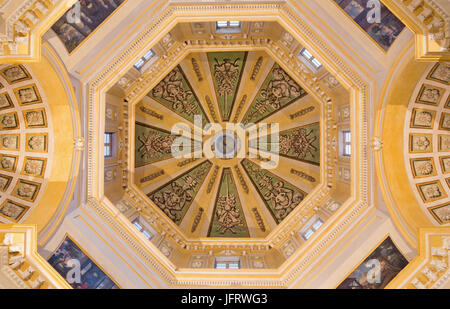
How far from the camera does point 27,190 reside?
12.3 metres

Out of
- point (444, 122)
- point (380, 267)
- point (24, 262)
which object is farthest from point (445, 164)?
point (24, 262)

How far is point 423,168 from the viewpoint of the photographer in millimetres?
11797

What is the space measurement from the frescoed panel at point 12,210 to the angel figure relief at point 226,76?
35.6 ft

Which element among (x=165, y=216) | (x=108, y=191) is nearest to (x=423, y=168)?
(x=165, y=216)

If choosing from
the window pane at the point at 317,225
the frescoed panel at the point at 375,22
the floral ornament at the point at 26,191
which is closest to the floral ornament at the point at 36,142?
the floral ornament at the point at 26,191

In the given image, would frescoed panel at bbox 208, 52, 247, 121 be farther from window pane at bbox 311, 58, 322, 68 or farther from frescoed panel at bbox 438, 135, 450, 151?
frescoed panel at bbox 438, 135, 450, 151

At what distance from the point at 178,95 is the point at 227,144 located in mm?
3921

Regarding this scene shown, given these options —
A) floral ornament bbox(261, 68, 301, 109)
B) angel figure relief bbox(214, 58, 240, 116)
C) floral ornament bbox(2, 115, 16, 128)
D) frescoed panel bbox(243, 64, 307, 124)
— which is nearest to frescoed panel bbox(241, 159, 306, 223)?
frescoed panel bbox(243, 64, 307, 124)

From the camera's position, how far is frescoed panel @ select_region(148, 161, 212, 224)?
666 inches

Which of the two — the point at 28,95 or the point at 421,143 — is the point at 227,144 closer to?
the point at 421,143

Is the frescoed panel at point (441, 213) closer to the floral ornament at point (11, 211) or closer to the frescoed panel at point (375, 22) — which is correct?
the frescoed panel at point (375, 22)

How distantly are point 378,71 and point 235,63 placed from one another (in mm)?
7624

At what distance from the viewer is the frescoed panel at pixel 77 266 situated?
1140 cm

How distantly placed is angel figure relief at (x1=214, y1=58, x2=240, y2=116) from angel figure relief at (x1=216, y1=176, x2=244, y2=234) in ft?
17.1
